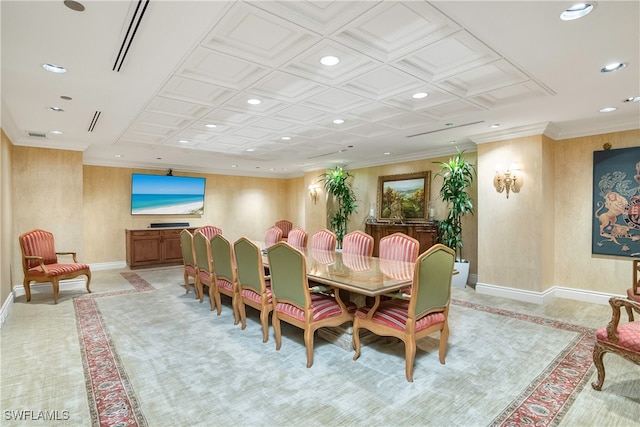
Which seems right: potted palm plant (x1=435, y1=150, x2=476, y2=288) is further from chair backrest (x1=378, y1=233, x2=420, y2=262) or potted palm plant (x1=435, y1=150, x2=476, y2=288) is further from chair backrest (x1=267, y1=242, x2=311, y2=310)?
chair backrest (x1=267, y1=242, x2=311, y2=310)

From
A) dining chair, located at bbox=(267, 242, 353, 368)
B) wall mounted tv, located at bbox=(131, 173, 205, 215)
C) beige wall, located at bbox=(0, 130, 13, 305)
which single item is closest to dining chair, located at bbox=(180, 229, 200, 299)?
beige wall, located at bbox=(0, 130, 13, 305)

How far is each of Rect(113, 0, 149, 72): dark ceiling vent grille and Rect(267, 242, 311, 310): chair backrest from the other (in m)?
1.85

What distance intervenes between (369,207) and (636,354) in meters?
5.94

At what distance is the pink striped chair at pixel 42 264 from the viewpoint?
15.5 feet

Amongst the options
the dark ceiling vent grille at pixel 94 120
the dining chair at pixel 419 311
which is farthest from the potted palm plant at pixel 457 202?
the dark ceiling vent grille at pixel 94 120

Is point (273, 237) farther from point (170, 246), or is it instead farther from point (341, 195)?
point (170, 246)

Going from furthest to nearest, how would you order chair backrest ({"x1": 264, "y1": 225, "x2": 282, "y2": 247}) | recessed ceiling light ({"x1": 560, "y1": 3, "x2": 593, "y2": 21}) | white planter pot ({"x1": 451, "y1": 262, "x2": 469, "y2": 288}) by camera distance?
chair backrest ({"x1": 264, "y1": 225, "x2": 282, "y2": 247})
white planter pot ({"x1": 451, "y1": 262, "x2": 469, "y2": 288})
recessed ceiling light ({"x1": 560, "y1": 3, "x2": 593, "y2": 21})

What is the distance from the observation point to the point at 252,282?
136 inches

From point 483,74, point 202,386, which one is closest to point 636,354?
point 483,74

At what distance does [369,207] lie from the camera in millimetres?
7984

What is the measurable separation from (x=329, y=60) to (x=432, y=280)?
1.95 m

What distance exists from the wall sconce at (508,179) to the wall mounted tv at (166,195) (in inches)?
277

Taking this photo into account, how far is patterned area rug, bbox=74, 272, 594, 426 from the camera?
6.95ft

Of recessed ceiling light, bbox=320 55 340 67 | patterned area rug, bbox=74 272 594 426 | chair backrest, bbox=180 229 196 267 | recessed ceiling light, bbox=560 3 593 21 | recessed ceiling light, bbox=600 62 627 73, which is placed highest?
recessed ceiling light, bbox=320 55 340 67
